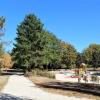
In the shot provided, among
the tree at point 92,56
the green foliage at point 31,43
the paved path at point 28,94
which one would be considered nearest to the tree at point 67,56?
the tree at point 92,56

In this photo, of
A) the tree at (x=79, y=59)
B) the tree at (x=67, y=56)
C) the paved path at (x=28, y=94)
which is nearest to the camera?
the paved path at (x=28, y=94)

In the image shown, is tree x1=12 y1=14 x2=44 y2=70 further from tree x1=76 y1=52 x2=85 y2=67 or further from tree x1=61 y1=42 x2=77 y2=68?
tree x1=76 y1=52 x2=85 y2=67

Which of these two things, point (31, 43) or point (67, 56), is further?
point (67, 56)

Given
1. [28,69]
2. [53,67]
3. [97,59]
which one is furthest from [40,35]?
[97,59]

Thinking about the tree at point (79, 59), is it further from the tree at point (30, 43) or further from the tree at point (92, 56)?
the tree at point (30, 43)

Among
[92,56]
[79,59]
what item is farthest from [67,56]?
[92,56]

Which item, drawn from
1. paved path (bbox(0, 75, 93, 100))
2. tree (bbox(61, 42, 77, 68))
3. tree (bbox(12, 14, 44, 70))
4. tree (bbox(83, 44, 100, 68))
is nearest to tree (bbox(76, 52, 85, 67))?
tree (bbox(83, 44, 100, 68))

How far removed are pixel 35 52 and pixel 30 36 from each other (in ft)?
11.5

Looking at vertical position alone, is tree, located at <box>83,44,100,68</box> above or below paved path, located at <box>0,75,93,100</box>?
above

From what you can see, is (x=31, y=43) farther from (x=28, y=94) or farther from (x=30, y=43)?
(x=28, y=94)

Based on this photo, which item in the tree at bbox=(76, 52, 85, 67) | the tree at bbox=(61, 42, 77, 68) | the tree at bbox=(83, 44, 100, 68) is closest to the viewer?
the tree at bbox=(61, 42, 77, 68)

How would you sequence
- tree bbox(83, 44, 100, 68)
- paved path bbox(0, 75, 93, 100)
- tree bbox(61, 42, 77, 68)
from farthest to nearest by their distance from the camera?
tree bbox(83, 44, 100, 68) → tree bbox(61, 42, 77, 68) → paved path bbox(0, 75, 93, 100)

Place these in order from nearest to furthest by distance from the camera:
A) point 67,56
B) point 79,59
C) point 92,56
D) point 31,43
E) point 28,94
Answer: point 28,94
point 31,43
point 67,56
point 79,59
point 92,56

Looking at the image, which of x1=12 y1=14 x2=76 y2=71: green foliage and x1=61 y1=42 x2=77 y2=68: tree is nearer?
x1=12 y1=14 x2=76 y2=71: green foliage
